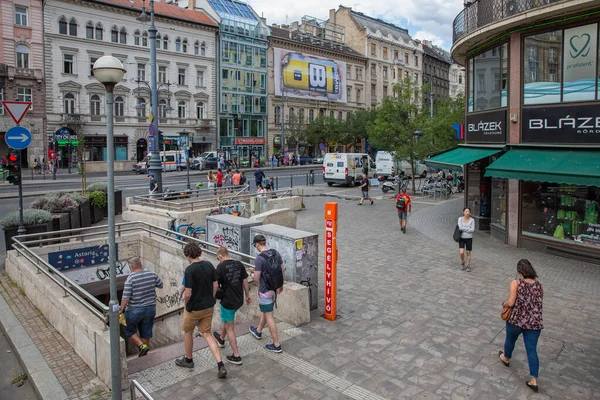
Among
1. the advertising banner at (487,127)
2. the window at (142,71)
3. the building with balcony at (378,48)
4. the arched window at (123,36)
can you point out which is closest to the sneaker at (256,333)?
the advertising banner at (487,127)

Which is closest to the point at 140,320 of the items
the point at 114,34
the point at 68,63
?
the point at 68,63

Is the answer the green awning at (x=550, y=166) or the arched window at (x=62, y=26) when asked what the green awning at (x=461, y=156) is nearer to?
the green awning at (x=550, y=166)

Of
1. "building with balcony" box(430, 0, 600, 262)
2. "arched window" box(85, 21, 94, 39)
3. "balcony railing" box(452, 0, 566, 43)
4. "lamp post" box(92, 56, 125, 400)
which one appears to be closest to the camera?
"lamp post" box(92, 56, 125, 400)

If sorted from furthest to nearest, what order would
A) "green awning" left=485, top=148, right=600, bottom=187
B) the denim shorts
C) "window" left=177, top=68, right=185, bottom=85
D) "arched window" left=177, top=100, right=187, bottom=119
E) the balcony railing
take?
"arched window" left=177, top=100, right=187, bottom=119
"window" left=177, top=68, right=185, bottom=85
the balcony railing
"green awning" left=485, top=148, right=600, bottom=187
the denim shorts

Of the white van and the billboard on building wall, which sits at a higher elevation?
the billboard on building wall

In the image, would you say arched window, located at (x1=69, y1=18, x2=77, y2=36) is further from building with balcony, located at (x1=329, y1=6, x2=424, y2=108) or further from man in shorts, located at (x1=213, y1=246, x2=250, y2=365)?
man in shorts, located at (x1=213, y1=246, x2=250, y2=365)

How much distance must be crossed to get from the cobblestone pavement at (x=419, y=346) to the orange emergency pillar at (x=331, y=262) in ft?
0.75

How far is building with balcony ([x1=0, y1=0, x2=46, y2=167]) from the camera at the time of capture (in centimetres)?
4175

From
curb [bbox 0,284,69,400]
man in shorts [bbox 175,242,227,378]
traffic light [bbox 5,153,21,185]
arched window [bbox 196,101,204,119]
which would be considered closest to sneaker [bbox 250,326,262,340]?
man in shorts [bbox 175,242,227,378]

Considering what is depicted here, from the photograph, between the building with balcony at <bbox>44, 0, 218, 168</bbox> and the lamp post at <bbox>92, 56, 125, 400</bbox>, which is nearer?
the lamp post at <bbox>92, 56, 125, 400</bbox>

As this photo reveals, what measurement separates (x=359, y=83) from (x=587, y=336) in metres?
69.2

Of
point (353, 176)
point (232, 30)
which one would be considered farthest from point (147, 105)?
point (353, 176)

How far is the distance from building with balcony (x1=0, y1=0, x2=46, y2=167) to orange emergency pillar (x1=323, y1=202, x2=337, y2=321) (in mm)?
41756

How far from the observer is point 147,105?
51156mm
